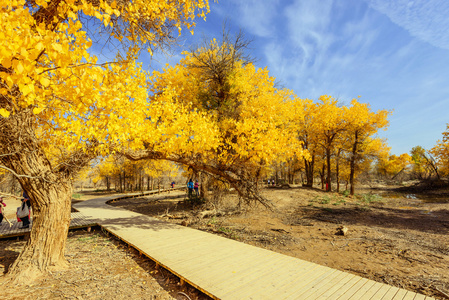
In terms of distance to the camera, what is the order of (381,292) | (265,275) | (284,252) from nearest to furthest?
(381,292), (265,275), (284,252)

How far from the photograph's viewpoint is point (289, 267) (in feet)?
15.8

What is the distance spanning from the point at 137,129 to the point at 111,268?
147 inches

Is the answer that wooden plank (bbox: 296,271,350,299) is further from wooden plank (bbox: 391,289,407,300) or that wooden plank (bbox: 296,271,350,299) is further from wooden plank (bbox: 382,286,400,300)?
wooden plank (bbox: 391,289,407,300)

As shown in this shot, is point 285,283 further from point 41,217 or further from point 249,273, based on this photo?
point 41,217

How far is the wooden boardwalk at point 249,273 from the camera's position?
373 centimetres

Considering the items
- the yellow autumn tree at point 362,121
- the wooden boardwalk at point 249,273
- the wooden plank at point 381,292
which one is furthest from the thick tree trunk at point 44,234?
the yellow autumn tree at point 362,121

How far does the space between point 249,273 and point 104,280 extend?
3347 mm

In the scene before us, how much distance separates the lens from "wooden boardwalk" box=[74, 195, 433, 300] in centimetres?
373

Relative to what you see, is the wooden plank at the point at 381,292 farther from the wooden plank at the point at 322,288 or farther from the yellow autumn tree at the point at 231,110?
the yellow autumn tree at the point at 231,110

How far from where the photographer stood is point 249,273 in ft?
14.8

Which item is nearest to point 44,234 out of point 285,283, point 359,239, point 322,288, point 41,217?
point 41,217

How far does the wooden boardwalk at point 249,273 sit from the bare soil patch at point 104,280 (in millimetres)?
328

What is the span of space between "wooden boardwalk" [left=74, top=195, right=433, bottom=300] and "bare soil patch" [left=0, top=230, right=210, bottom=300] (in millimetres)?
328

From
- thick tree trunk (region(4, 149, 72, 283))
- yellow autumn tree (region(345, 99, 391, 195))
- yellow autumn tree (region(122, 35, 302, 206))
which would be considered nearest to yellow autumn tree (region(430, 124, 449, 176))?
yellow autumn tree (region(345, 99, 391, 195))
